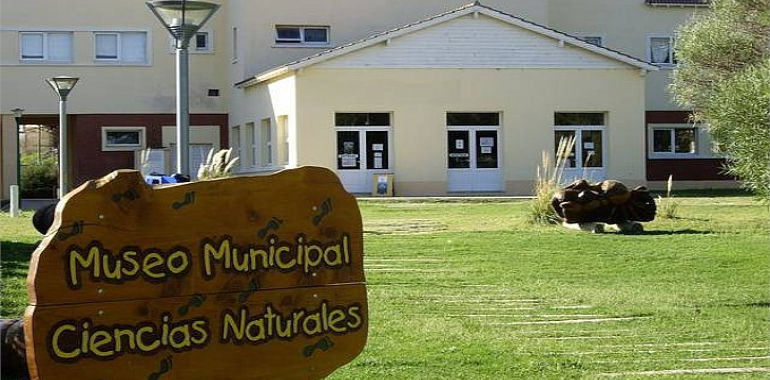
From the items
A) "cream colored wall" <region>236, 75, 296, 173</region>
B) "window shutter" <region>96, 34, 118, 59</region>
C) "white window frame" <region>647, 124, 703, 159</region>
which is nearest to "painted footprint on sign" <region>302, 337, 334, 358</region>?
"cream colored wall" <region>236, 75, 296, 173</region>

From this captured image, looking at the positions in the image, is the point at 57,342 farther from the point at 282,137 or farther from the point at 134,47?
the point at 134,47

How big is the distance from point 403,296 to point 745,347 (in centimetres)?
395

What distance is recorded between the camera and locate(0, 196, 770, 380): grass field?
7.89 m

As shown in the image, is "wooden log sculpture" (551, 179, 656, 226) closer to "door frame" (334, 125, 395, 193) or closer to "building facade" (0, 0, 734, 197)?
"building facade" (0, 0, 734, 197)

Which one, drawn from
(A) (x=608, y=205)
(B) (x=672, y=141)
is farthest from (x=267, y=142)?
(A) (x=608, y=205)

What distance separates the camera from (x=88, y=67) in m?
42.4

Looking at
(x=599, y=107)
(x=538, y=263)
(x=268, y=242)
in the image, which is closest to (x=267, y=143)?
(x=599, y=107)

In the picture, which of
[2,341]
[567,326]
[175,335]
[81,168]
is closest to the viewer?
[175,335]

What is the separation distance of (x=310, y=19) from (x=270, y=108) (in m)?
4.19

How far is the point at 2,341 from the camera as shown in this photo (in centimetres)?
Result: 699

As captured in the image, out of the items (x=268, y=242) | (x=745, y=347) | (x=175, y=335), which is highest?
(x=268, y=242)

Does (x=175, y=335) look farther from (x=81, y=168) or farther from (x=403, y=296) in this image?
(x=81, y=168)

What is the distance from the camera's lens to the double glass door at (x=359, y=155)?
1421 inches

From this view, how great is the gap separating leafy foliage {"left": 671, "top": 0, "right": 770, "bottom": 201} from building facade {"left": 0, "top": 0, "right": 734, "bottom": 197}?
3.55 metres
